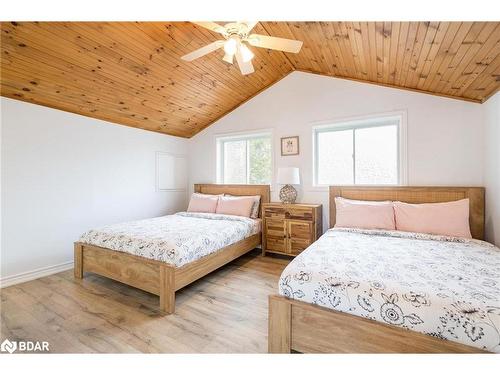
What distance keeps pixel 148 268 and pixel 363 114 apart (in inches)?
129

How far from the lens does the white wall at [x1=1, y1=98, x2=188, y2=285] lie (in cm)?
260

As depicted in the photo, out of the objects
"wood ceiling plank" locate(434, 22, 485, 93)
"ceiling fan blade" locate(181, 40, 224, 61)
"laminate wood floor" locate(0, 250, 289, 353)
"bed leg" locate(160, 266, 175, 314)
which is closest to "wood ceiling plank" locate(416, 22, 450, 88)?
"wood ceiling plank" locate(434, 22, 485, 93)

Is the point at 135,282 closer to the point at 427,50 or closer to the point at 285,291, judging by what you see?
the point at 285,291

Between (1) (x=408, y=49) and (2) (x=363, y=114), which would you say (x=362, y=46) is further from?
(2) (x=363, y=114)

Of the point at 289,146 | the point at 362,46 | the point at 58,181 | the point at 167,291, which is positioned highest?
the point at 362,46

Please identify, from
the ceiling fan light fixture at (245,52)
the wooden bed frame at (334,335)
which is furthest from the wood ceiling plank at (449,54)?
the wooden bed frame at (334,335)

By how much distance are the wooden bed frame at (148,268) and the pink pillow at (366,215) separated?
1.41 metres

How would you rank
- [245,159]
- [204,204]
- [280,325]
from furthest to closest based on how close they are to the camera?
[245,159]
[204,204]
[280,325]

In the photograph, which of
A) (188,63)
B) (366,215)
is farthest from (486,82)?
(188,63)

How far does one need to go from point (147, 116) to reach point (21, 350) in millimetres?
3078

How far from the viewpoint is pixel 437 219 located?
2453mm

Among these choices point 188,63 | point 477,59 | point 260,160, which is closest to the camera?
point 477,59

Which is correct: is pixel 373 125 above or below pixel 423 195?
above

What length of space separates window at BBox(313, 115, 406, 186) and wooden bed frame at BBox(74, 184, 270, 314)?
1818mm
